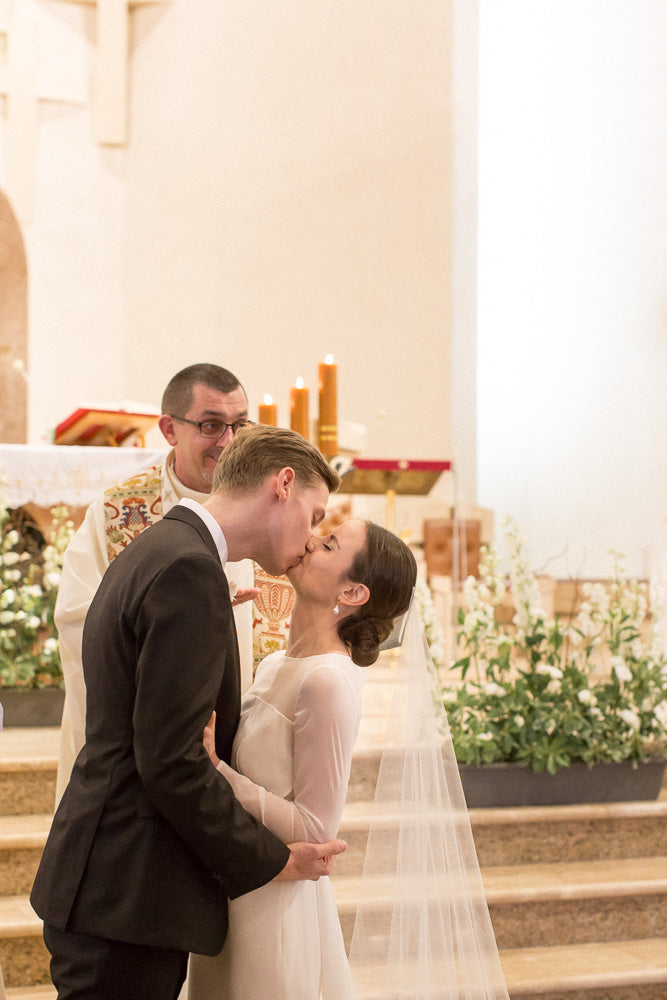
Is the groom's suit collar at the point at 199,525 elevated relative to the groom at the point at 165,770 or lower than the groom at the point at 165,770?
elevated

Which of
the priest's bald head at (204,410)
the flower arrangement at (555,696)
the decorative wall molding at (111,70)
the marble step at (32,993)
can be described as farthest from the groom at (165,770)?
the decorative wall molding at (111,70)

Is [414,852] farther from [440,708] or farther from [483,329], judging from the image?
[483,329]

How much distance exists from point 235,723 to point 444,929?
91cm

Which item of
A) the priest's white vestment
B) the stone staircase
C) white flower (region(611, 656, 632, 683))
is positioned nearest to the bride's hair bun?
the priest's white vestment

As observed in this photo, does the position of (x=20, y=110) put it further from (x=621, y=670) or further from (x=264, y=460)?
(x=264, y=460)

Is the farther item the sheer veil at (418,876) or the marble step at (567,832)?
the marble step at (567,832)

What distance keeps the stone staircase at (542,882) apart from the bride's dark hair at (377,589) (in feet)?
4.43

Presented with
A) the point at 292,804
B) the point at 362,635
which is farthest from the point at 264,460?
the point at 292,804

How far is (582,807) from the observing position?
431 cm

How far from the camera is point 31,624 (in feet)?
15.8

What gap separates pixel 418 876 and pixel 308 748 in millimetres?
795

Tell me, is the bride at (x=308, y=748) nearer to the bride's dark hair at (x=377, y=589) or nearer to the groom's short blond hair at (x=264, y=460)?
the bride's dark hair at (x=377, y=589)

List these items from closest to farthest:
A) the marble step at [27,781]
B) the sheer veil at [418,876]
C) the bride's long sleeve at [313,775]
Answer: the bride's long sleeve at [313,775] < the sheer veil at [418,876] < the marble step at [27,781]

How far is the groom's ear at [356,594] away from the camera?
2.08 meters
